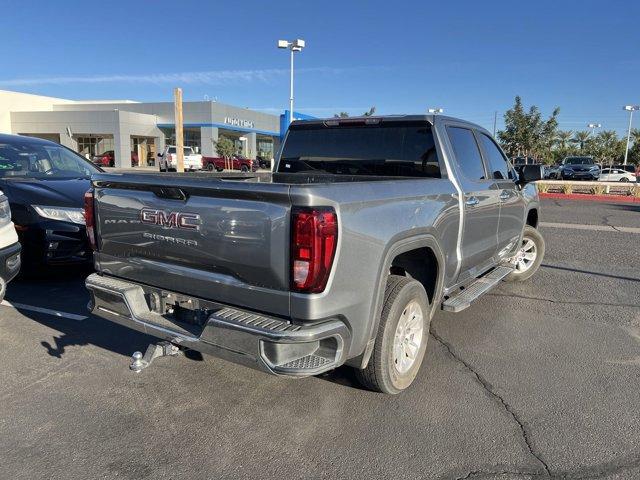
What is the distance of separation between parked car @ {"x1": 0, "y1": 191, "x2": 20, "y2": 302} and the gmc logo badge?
6.35ft

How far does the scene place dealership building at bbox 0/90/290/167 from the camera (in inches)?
1797

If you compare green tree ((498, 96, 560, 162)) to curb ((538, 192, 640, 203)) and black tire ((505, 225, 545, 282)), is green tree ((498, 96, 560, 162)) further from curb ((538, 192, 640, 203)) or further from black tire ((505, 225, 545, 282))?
black tire ((505, 225, 545, 282))

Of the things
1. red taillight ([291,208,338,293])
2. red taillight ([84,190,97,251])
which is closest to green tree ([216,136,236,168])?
red taillight ([84,190,97,251])

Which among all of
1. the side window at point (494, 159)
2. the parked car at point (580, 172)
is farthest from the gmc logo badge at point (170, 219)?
the parked car at point (580, 172)

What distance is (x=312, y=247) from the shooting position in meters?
2.51

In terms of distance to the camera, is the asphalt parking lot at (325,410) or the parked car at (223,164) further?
the parked car at (223,164)

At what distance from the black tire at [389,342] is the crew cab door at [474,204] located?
3.42 feet

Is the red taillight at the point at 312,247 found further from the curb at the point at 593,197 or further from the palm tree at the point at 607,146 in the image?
the palm tree at the point at 607,146

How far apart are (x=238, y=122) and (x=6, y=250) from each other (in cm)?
4890

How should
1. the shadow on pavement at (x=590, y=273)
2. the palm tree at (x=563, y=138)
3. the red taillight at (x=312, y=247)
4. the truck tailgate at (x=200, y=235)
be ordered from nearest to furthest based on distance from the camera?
the red taillight at (x=312, y=247)
the truck tailgate at (x=200, y=235)
the shadow on pavement at (x=590, y=273)
the palm tree at (x=563, y=138)

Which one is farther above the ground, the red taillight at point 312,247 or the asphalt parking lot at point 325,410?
the red taillight at point 312,247

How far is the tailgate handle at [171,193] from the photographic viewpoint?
2.91 metres

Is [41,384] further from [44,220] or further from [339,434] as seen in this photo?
[44,220]

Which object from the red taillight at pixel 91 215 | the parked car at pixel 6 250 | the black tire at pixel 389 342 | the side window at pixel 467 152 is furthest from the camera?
the side window at pixel 467 152
